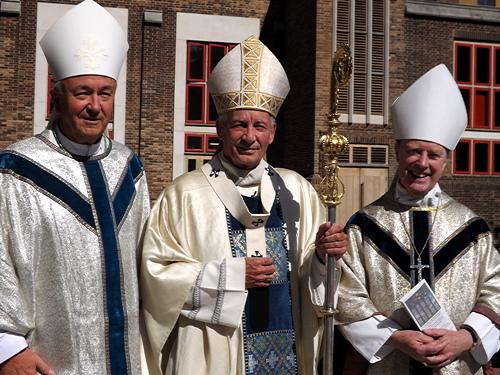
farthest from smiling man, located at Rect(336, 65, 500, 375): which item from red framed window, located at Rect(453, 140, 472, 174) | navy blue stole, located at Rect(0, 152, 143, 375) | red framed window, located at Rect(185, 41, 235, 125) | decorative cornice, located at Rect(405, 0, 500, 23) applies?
red framed window, located at Rect(453, 140, 472, 174)

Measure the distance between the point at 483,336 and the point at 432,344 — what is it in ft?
1.07

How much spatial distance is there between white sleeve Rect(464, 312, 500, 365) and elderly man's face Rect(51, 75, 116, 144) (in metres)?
2.05

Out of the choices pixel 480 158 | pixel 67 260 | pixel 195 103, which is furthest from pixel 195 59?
pixel 67 260

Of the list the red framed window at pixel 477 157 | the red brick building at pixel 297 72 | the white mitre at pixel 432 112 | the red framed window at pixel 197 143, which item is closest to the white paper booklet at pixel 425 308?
the white mitre at pixel 432 112

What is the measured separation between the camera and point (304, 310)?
3.38m

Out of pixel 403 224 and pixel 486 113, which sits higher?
pixel 486 113

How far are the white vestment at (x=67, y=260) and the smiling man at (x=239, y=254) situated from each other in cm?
21

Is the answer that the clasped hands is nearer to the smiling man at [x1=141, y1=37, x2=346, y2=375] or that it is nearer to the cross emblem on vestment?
the smiling man at [x1=141, y1=37, x2=346, y2=375]

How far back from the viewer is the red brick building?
15.1m

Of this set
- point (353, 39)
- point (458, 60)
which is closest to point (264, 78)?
point (353, 39)

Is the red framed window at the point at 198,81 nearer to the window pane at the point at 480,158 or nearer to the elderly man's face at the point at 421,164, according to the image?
the window pane at the point at 480,158

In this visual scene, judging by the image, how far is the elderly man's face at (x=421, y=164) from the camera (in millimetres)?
3348

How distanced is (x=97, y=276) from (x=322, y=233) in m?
1.05

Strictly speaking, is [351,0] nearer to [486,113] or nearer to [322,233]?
[486,113]
